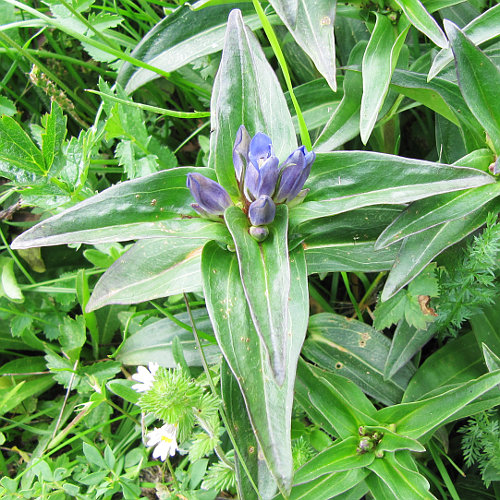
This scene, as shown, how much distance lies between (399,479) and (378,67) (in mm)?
842

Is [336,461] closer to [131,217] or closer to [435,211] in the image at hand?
[435,211]

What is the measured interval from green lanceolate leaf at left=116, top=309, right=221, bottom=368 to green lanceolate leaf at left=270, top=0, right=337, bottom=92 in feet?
2.28

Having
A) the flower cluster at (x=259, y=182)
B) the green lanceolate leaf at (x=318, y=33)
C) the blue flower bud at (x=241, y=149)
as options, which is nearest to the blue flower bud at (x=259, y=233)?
the flower cluster at (x=259, y=182)

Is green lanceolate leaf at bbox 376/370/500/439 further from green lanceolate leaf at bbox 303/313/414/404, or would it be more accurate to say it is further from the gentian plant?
green lanceolate leaf at bbox 303/313/414/404

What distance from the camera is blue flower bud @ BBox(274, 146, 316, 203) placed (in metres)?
0.91

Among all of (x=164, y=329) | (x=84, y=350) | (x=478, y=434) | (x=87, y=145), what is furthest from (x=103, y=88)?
(x=478, y=434)

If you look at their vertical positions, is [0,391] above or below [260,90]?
below

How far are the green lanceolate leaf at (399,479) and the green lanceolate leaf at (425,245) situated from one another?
1.13 ft

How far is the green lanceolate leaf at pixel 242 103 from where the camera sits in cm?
105

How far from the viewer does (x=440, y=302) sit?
1194 mm

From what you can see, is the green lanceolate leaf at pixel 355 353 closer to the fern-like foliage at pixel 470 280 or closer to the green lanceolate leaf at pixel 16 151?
the fern-like foliage at pixel 470 280

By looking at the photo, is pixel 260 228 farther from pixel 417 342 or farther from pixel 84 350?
A: pixel 84 350

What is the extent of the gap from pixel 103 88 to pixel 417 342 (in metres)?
0.98

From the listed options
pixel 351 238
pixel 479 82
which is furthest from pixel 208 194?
pixel 479 82
